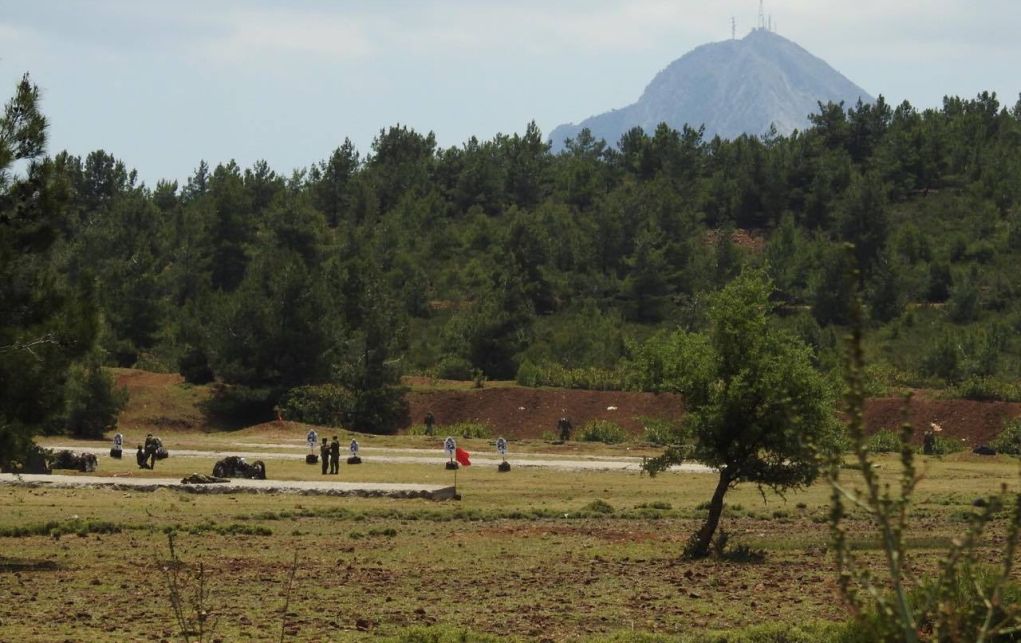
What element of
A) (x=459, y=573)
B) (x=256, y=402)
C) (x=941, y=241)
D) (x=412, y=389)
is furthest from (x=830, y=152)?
(x=459, y=573)

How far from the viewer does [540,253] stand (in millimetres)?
99688

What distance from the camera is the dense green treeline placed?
7606 cm

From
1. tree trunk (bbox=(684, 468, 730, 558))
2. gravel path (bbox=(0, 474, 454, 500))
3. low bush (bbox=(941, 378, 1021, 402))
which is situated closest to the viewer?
tree trunk (bbox=(684, 468, 730, 558))

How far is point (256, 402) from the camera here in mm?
74562

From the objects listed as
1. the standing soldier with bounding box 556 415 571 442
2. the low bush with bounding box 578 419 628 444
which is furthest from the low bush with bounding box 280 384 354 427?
the low bush with bounding box 578 419 628 444

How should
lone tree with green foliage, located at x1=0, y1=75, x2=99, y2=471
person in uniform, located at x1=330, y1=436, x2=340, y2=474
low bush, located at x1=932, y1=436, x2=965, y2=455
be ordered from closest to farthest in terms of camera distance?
1. lone tree with green foliage, located at x1=0, y1=75, x2=99, y2=471
2. person in uniform, located at x1=330, y1=436, x2=340, y2=474
3. low bush, located at x1=932, y1=436, x2=965, y2=455

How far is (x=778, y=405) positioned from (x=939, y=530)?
27.8 feet

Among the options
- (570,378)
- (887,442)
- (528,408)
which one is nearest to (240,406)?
(528,408)

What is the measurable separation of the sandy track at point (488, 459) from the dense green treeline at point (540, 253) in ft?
37.3

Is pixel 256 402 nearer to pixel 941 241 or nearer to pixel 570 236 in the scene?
pixel 570 236

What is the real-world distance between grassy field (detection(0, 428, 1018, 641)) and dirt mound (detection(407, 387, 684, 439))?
27.3m

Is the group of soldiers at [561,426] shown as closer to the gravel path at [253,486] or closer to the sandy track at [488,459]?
the sandy track at [488,459]

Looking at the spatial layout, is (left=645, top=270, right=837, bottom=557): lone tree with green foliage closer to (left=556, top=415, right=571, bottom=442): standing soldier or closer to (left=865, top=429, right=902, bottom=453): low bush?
(left=865, top=429, right=902, bottom=453): low bush

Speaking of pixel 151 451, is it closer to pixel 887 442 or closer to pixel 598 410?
pixel 598 410
